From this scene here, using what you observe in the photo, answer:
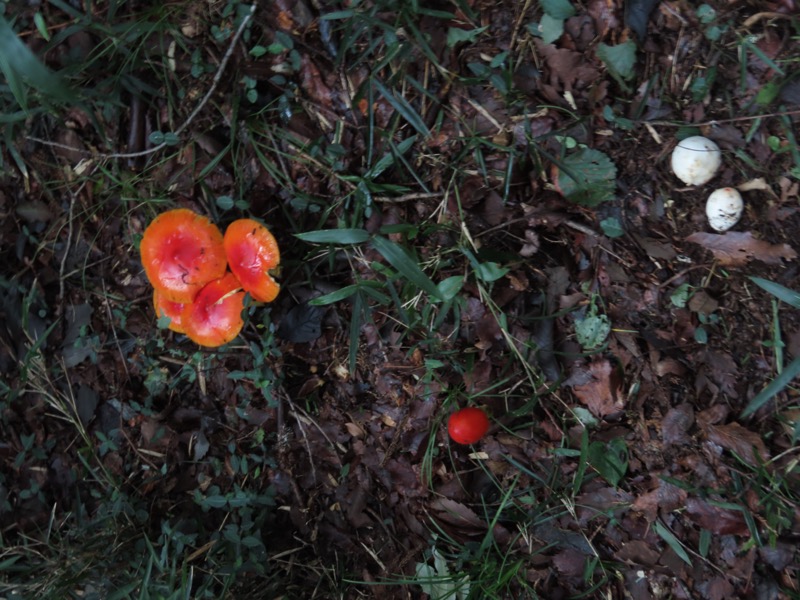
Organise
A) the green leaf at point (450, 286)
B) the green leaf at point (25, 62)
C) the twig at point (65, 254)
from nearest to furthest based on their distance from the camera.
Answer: the green leaf at point (25, 62) → the green leaf at point (450, 286) → the twig at point (65, 254)

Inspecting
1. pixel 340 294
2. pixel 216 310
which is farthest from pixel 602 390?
pixel 216 310

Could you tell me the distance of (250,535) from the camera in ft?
9.43

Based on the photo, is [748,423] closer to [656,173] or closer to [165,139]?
[656,173]

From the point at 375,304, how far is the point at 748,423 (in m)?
1.67

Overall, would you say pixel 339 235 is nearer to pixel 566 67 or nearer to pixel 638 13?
pixel 566 67

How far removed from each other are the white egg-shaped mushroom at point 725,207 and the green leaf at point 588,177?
394 mm

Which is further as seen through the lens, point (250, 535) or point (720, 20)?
point (250, 535)

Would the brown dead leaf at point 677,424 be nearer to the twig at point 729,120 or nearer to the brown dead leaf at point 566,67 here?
the twig at point 729,120

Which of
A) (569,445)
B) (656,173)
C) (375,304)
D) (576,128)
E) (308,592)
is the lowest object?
(308,592)

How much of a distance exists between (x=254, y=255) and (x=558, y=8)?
1653 millimetres

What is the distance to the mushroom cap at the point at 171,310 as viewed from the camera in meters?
2.67

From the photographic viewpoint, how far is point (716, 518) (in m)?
2.50

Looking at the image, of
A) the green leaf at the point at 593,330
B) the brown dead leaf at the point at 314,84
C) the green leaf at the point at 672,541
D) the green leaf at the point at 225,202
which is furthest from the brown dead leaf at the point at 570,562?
the brown dead leaf at the point at 314,84

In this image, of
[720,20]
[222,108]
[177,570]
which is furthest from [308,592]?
[720,20]
